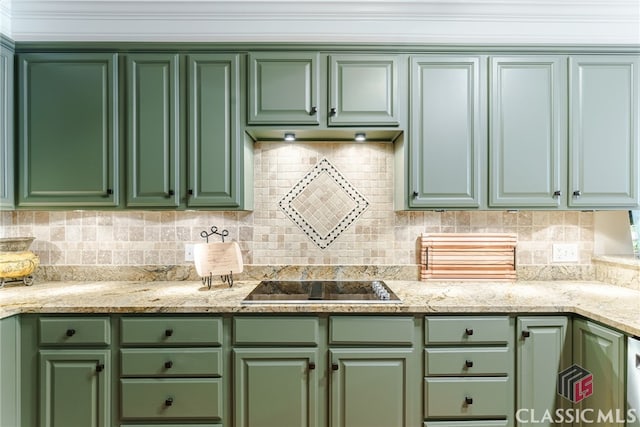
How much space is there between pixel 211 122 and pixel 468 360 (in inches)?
73.4

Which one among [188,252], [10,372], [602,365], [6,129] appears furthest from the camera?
[188,252]

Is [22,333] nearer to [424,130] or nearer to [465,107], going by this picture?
[424,130]

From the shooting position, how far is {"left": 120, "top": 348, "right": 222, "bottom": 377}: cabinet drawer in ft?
5.80

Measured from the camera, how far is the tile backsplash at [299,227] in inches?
93.8

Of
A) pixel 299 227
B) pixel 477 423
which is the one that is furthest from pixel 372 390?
pixel 299 227

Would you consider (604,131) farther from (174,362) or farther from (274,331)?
(174,362)

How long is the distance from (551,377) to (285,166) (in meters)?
1.89

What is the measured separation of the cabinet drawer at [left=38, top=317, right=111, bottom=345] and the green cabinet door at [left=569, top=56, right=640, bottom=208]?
2616 millimetres

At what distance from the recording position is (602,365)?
1622 mm

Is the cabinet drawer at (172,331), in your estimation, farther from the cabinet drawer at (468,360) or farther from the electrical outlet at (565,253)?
the electrical outlet at (565,253)

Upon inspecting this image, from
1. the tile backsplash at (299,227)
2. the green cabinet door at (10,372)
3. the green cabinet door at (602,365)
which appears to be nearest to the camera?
the green cabinet door at (602,365)

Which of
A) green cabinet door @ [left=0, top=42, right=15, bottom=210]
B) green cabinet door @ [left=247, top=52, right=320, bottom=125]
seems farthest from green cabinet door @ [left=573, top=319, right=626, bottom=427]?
green cabinet door @ [left=0, top=42, right=15, bottom=210]

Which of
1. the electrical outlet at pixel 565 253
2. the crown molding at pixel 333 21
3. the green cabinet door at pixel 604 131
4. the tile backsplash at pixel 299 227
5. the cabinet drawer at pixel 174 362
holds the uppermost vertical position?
the crown molding at pixel 333 21

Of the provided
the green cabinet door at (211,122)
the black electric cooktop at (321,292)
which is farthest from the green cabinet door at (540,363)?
the green cabinet door at (211,122)
